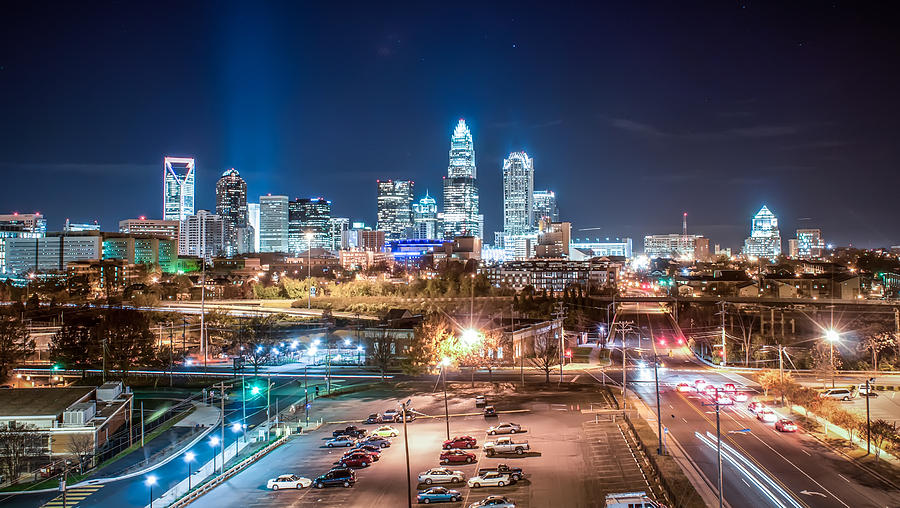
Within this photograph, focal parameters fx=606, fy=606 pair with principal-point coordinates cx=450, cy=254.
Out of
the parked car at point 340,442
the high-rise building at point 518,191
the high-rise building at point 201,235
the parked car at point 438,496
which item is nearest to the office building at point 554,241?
the high-rise building at point 518,191

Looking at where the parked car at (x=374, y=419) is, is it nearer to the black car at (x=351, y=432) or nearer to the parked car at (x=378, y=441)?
the black car at (x=351, y=432)

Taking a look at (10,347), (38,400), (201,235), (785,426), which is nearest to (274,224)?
(201,235)

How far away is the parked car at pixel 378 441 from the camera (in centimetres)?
1379

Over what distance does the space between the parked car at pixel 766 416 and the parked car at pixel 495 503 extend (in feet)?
29.4

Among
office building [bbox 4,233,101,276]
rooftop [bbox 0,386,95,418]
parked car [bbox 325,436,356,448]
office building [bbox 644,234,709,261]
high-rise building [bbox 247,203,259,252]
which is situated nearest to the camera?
parked car [bbox 325,436,356,448]

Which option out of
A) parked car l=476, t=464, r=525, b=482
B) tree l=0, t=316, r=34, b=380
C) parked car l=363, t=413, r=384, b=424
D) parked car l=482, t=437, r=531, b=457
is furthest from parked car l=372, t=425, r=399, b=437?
tree l=0, t=316, r=34, b=380

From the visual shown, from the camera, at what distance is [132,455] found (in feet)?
53.5

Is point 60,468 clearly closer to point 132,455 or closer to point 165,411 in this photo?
point 132,455

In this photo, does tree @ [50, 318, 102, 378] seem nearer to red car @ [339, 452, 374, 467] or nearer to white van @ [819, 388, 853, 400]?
red car @ [339, 452, 374, 467]

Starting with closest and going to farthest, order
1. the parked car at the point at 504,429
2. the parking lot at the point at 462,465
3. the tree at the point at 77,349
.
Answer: the parking lot at the point at 462,465, the parked car at the point at 504,429, the tree at the point at 77,349

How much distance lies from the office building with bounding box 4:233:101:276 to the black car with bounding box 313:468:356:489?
243 feet

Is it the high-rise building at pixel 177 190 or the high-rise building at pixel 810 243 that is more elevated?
the high-rise building at pixel 177 190

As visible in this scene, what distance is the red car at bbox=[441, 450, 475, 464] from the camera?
41.1 feet

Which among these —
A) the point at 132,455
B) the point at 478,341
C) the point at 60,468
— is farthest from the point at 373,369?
the point at 60,468
